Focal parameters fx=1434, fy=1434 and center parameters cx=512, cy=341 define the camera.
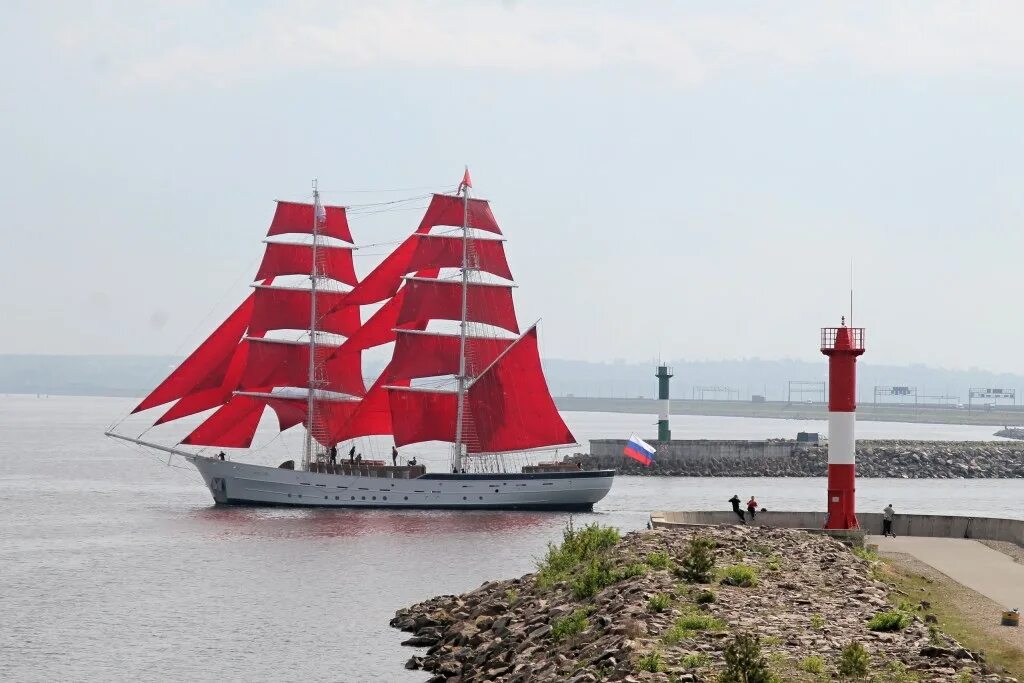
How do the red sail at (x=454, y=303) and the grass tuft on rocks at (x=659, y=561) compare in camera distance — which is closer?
the grass tuft on rocks at (x=659, y=561)

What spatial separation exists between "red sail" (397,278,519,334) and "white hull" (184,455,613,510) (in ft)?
25.5

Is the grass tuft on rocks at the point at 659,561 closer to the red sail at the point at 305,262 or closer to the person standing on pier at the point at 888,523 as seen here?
the person standing on pier at the point at 888,523

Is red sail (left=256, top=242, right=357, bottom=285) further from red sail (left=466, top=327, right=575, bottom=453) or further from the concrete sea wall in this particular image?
the concrete sea wall

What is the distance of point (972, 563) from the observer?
32500 millimetres

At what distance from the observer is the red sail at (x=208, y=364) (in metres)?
66.5

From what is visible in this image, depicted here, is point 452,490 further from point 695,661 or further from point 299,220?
point 695,661

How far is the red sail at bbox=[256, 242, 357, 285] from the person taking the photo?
72.4 meters

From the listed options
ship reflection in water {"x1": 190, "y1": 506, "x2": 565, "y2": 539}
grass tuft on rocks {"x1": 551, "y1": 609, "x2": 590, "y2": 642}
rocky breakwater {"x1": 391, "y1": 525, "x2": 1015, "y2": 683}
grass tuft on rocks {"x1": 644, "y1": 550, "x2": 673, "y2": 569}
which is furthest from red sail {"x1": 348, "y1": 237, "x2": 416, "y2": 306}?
grass tuft on rocks {"x1": 551, "y1": 609, "x2": 590, "y2": 642}

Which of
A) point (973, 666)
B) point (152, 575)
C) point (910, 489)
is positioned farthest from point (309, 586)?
point (910, 489)

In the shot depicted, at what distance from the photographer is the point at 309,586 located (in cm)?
4062

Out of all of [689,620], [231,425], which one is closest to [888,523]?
[689,620]

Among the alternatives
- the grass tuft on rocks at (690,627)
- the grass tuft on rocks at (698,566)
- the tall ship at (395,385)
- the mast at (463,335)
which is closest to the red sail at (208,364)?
the tall ship at (395,385)

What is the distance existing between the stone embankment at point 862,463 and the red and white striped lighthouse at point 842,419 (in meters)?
54.2

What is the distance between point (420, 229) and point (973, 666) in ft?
180
